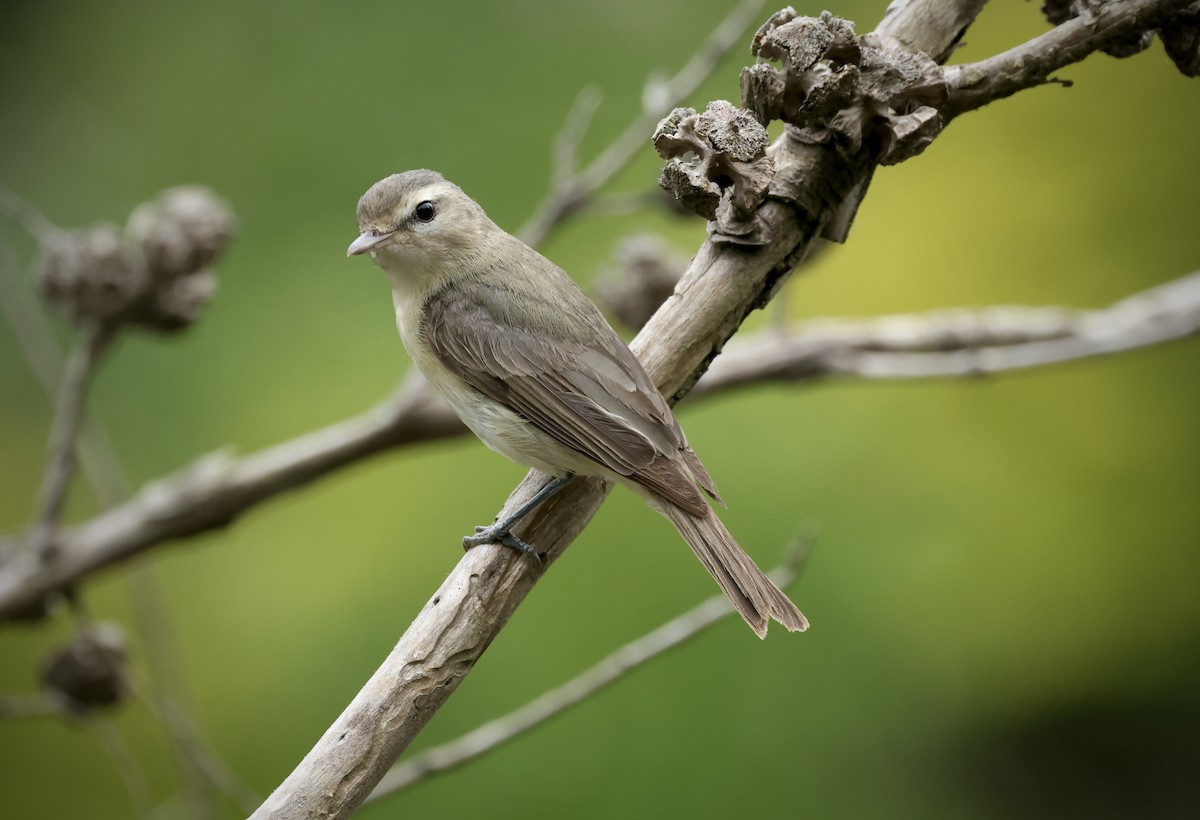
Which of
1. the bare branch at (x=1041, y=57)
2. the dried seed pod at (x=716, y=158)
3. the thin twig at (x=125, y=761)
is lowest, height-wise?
the thin twig at (x=125, y=761)

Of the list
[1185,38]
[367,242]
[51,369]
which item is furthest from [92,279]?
[1185,38]

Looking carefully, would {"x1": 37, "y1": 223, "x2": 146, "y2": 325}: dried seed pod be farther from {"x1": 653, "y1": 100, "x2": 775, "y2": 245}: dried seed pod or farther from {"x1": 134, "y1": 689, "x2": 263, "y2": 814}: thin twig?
{"x1": 653, "y1": 100, "x2": 775, "y2": 245}: dried seed pod

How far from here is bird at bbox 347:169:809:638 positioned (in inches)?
50.7

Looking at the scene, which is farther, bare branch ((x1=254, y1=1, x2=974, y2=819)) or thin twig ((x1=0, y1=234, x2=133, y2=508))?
thin twig ((x1=0, y1=234, x2=133, y2=508))

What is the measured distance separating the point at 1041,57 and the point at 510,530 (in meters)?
0.68

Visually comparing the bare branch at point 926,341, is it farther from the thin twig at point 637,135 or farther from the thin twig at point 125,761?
the thin twig at point 125,761

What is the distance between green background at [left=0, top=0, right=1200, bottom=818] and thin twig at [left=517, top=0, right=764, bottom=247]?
1.75 feet

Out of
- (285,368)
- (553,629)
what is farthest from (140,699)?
(285,368)

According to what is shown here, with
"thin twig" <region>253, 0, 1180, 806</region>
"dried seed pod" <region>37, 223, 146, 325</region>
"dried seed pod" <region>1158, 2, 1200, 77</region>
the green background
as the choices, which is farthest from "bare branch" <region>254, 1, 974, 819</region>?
the green background

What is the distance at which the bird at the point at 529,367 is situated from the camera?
1.29m

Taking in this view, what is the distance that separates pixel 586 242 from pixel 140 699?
1.38 m

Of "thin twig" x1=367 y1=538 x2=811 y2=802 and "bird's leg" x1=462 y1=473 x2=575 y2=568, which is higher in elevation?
"bird's leg" x1=462 y1=473 x2=575 y2=568

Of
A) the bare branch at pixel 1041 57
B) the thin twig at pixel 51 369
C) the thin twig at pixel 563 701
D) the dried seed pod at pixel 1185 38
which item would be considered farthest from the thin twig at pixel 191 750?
the dried seed pod at pixel 1185 38

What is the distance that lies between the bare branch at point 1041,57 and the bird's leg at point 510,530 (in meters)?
0.56
